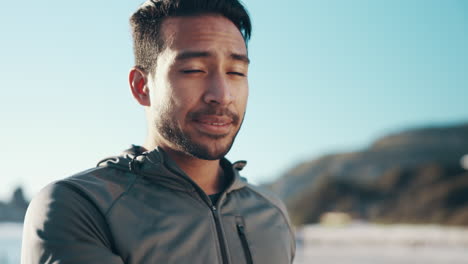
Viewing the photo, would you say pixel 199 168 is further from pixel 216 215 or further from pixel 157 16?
pixel 157 16

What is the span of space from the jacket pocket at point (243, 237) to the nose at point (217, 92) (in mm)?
499

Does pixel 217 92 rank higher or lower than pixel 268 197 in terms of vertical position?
higher

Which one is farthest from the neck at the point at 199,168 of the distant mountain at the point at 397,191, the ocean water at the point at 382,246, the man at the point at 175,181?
the distant mountain at the point at 397,191

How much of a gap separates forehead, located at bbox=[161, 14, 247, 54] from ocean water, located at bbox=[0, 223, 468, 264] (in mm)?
18633

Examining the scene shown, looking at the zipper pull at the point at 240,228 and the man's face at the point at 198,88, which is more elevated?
the man's face at the point at 198,88

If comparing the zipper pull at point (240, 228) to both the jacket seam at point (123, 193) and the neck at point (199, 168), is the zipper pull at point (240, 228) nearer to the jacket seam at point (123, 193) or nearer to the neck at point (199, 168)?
the neck at point (199, 168)

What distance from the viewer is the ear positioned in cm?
223

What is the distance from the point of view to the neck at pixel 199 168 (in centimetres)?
218

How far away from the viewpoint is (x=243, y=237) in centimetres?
211

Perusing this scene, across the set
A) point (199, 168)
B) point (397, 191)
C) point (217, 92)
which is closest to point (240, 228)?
point (199, 168)

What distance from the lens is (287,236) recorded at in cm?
239

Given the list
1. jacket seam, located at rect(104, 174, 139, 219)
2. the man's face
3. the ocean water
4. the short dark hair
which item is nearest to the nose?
the man's face

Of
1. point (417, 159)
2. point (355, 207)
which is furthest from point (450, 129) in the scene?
point (355, 207)

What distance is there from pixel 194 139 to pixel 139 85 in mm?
394
